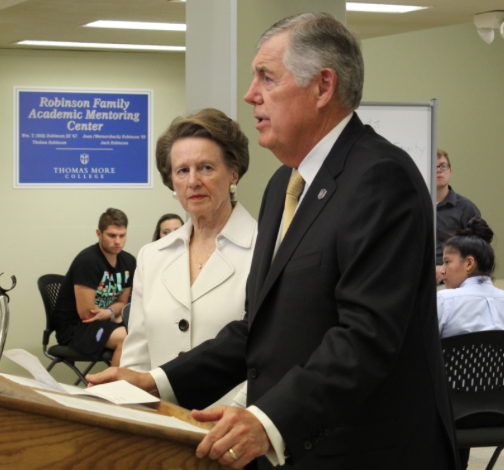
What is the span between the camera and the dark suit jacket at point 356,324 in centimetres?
122

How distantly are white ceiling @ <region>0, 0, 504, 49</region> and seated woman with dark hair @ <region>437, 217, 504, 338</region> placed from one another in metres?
2.58

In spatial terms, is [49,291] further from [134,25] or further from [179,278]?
[179,278]

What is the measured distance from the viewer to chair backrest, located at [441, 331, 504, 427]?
303 centimetres

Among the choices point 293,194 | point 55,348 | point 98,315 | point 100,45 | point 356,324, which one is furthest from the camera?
point 100,45

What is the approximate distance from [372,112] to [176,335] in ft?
7.62

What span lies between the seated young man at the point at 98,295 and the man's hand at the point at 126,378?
3.74 metres

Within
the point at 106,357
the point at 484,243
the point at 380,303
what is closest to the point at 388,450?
the point at 380,303

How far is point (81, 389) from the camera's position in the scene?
49.1 inches

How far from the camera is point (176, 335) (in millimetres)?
2090

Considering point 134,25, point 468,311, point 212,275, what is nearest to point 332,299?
point 212,275

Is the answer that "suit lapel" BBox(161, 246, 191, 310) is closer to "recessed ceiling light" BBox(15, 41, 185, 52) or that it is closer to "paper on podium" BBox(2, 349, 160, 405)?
"paper on podium" BBox(2, 349, 160, 405)

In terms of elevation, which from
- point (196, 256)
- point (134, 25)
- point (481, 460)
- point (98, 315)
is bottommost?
point (481, 460)

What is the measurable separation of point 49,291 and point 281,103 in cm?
482

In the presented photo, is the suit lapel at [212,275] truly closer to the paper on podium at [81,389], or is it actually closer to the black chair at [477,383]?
the paper on podium at [81,389]
